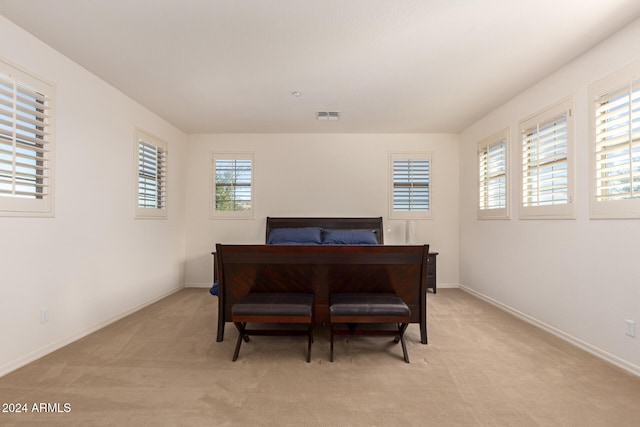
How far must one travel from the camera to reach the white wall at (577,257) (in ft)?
7.98

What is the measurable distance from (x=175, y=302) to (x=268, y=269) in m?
2.30

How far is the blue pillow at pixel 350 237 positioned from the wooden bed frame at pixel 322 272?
184cm

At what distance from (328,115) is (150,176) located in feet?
8.61

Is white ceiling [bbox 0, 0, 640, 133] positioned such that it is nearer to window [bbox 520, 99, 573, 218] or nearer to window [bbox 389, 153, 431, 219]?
window [bbox 520, 99, 573, 218]

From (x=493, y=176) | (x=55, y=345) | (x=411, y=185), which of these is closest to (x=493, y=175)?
(x=493, y=176)

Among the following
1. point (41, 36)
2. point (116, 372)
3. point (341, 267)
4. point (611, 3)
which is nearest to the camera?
point (611, 3)

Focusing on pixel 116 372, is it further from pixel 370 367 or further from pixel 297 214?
pixel 297 214

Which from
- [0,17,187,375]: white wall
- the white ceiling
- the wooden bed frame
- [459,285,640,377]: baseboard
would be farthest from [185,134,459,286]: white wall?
the wooden bed frame

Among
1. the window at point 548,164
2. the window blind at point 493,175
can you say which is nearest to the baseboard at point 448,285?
the window blind at point 493,175

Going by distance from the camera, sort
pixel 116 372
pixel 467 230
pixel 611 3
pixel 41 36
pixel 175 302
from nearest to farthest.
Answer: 1. pixel 611 3
2. pixel 116 372
3. pixel 41 36
4. pixel 175 302
5. pixel 467 230

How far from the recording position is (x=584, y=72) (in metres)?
2.82

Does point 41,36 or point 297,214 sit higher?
point 41,36

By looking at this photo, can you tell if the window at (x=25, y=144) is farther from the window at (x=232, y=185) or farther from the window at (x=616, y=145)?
the window at (x=616, y=145)

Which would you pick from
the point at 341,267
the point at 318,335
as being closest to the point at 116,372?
the point at 318,335
